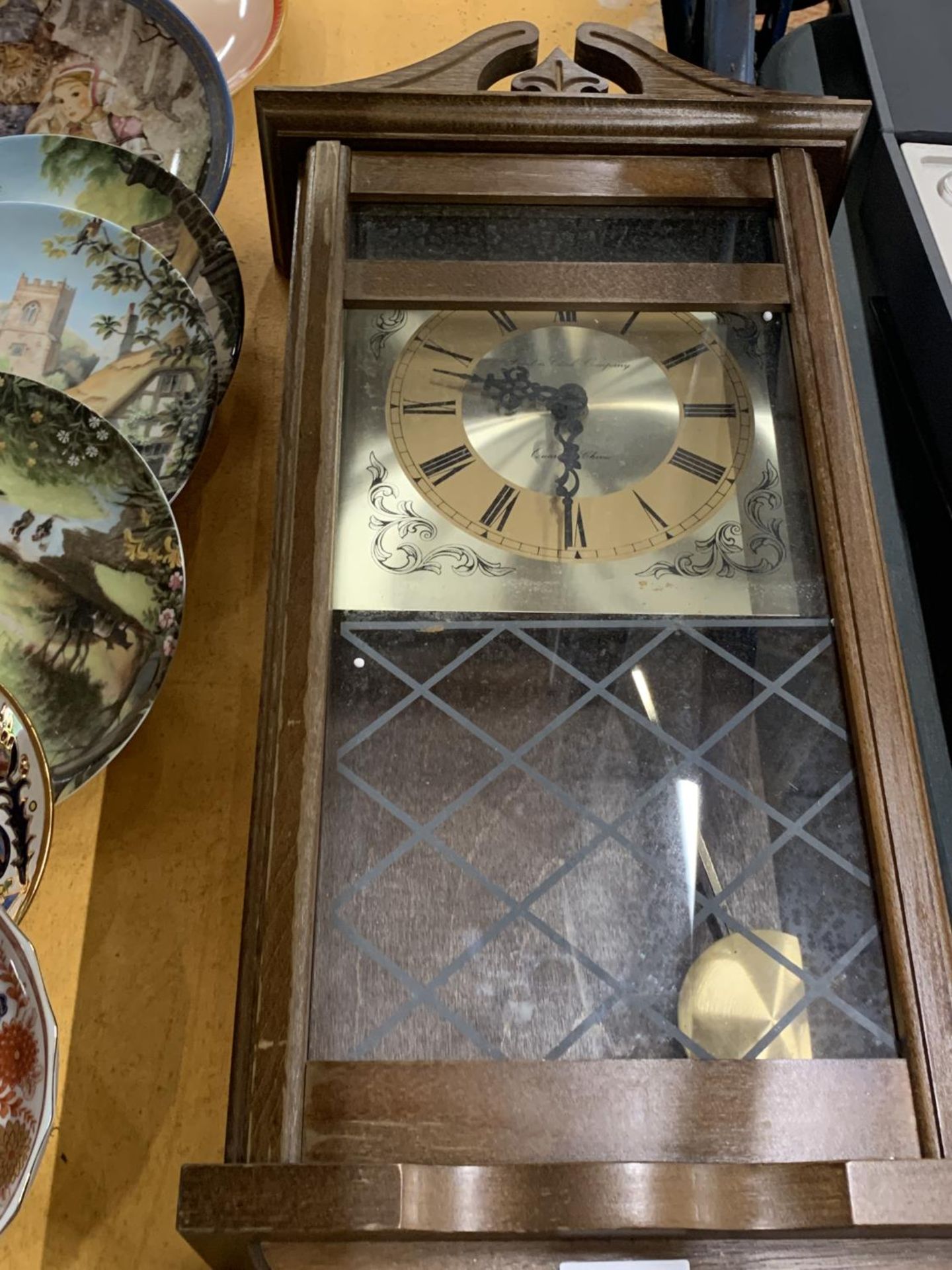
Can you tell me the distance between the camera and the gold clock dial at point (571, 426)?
0.89m

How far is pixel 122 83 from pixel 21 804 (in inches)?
31.6

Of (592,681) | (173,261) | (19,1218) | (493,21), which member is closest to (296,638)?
(592,681)

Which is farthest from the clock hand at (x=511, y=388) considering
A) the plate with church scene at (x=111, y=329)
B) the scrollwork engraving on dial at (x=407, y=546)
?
the plate with church scene at (x=111, y=329)

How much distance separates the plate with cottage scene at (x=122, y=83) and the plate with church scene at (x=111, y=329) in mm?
154

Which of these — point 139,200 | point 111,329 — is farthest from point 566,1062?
point 139,200

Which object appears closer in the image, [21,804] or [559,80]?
[21,804]

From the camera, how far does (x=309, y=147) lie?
1031 millimetres

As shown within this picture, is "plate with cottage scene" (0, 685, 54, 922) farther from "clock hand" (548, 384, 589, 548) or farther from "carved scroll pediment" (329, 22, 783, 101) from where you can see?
"carved scroll pediment" (329, 22, 783, 101)

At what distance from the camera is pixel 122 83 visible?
1260 millimetres

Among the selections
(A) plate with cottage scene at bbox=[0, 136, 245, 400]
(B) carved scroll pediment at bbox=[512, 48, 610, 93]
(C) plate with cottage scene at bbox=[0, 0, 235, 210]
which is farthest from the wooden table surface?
(B) carved scroll pediment at bbox=[512, 48, 610, 93]

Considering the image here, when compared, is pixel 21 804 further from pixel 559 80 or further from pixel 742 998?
pixel 559 80

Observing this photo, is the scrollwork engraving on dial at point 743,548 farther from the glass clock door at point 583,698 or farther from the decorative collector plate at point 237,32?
the decorative collector plate at point 237,32

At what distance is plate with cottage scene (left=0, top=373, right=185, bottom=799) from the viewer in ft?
2.92

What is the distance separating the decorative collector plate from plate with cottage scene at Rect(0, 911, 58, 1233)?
1045 mm
